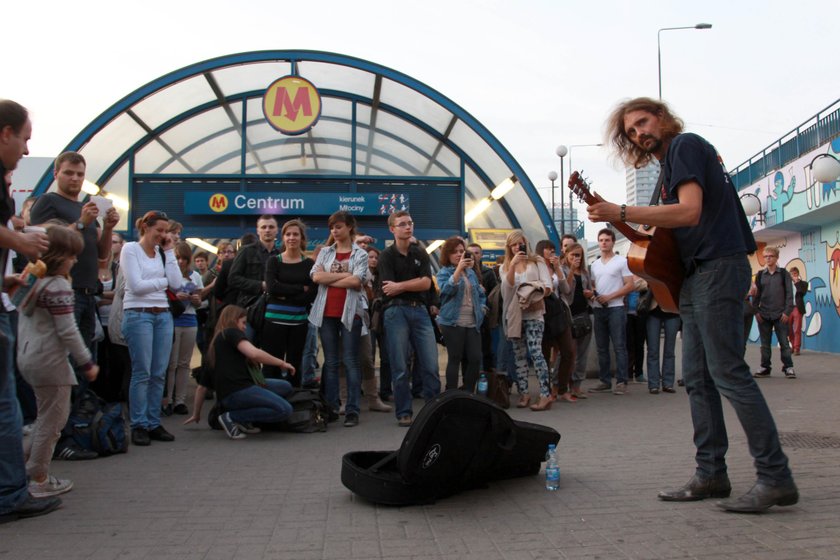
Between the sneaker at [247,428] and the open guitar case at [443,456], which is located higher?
the open guitar case at [443,456]

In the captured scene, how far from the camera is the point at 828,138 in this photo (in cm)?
1583

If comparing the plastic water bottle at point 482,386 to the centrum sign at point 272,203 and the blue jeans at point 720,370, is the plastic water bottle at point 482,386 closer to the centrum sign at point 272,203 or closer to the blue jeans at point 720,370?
the blue jeans at point 720,370

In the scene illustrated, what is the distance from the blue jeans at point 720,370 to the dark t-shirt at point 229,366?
13.0 ft

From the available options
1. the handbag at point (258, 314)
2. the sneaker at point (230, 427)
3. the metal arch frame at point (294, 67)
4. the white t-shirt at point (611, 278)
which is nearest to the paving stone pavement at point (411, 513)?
the sneaker at point (230, 427)

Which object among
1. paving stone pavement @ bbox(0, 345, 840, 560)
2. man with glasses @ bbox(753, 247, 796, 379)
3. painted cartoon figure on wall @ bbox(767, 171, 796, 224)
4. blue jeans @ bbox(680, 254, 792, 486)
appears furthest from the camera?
painted cartoon figure on wall @ bbox(767, 171, 796, 224)

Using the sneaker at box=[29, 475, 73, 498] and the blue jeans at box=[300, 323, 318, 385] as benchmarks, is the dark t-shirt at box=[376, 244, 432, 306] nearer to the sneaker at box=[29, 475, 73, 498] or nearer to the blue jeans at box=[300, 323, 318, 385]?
the blue jeans at box=[300, 323, 318, 385]

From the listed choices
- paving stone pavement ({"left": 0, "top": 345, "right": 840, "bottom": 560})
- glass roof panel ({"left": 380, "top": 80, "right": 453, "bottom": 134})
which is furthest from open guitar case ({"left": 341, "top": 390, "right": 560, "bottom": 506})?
glass roof panel ({"left": 380, "top": 80, "right": 453, "bottom": 134})

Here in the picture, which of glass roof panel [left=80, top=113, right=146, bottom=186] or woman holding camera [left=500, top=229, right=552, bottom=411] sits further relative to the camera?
glass roof panel [left=80, top=113, right=146, bottom=186]

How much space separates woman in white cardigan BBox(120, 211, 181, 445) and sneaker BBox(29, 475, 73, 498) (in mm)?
1603

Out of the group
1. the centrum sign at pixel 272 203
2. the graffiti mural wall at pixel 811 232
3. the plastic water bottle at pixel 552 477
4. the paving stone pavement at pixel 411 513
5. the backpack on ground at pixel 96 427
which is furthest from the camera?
the graffiti mural wall at pixel 811 232

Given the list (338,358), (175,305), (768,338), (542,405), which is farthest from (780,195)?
(175,305)

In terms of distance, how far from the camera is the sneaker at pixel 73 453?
5.39 metres

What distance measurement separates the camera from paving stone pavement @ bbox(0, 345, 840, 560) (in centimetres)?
319

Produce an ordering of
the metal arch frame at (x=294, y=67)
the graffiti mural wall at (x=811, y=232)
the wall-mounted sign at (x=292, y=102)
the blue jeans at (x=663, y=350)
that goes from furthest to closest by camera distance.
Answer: the graffiti mural wall at (x=811, y=232) < the wall-mounted sign at (x=292, y=102) < the metal arch frame at (x=294, y=67) < the blue jeans at (x=663, y=350)
